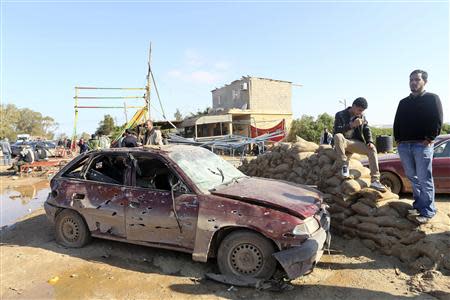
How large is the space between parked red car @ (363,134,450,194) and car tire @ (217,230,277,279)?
15.0ft

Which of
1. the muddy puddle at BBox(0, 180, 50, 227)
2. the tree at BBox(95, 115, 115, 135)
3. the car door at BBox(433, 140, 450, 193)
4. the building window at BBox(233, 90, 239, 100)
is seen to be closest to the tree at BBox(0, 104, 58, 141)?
the tree at BBox(95, 115, 115, 135)

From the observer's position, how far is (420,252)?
4.50 metres

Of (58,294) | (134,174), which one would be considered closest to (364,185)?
(134,174)

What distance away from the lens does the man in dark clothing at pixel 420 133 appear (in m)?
4.65

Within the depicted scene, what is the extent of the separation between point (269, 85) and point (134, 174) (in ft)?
101

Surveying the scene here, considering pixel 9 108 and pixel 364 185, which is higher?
pixel 9 108

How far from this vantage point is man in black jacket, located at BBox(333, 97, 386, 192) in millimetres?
5746

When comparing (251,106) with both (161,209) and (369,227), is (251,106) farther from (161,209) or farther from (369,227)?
(161,209)

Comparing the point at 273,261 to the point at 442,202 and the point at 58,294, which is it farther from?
the point at 442,202

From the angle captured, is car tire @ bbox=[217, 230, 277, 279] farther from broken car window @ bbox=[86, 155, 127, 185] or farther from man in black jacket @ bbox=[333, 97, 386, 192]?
man in black jacket @ bbox=[333, 97, 386, 192]

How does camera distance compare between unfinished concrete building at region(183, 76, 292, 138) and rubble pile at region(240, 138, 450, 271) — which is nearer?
rubble pile at region(240, 138, 450, 271)

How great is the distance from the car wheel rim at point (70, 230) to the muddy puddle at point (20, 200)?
125 inches

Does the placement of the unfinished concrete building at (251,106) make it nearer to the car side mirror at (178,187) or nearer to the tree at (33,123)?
the car side mirror at (178,187)

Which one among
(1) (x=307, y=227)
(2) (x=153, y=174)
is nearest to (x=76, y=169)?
(2) (x=153, y=174)
